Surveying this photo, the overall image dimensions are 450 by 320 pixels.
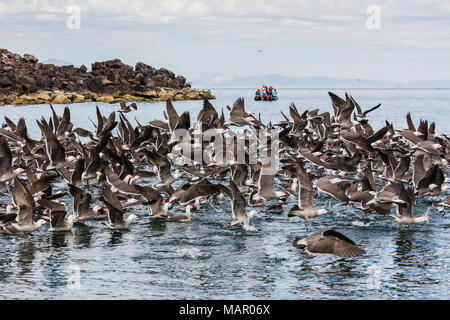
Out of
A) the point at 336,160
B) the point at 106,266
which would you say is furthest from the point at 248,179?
the point at 106,266

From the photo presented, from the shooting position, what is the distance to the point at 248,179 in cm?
2091

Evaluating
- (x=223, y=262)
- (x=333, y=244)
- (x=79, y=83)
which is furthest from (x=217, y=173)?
(x=79, y=83)

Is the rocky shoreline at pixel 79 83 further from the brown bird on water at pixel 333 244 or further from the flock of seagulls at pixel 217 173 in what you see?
the brown bird on water at pixel 333 244

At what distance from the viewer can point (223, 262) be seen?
1603cm

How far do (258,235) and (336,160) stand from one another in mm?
7066

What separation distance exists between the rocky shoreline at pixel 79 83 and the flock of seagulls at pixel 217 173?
215 feet

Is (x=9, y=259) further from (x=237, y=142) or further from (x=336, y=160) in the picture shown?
(x=336, y=160)

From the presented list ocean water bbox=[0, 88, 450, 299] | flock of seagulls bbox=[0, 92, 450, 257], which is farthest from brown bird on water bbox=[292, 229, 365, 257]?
ocean water bbox=[0, 88, 450, 299]

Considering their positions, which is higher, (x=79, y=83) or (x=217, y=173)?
(x=79, y=83)

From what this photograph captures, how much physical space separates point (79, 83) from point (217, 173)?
302ft

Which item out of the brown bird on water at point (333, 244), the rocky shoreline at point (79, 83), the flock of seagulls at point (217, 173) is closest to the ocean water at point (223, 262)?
the flock of seagulls at point (217, 173)

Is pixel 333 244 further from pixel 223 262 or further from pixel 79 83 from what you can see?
pixel 79 83

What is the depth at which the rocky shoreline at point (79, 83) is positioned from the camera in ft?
319

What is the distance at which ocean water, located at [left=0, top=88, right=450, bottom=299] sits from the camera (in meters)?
14.0
